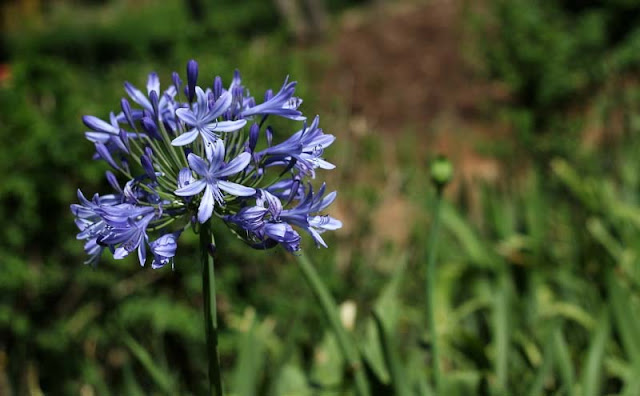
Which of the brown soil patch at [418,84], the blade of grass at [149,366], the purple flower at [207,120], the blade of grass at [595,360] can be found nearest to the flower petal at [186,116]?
the purple flower at [207,120]

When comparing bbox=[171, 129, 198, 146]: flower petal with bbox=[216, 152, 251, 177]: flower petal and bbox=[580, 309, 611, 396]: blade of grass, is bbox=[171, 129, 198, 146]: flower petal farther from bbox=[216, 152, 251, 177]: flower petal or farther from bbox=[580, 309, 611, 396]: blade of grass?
bbox=[580, 309, 611, 396]: blade of grass

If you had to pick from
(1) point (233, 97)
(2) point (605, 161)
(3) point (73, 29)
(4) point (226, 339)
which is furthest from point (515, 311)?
(3) point (73, 29)

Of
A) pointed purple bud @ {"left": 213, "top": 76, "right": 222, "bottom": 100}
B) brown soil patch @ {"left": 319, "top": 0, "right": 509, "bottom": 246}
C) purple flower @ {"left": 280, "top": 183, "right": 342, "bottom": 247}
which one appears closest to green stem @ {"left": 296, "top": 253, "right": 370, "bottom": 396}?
purple flower @ {"left": 280, "top": 183, "right": 342, "bottom": 247}

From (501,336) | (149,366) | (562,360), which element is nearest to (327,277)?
(501,336)

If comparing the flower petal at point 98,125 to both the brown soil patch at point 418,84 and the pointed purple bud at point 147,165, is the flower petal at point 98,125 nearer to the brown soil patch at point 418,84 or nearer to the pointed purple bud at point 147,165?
the pointed purple bud at point 147,165

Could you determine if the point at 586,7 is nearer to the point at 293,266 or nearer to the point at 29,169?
the point at 293,266

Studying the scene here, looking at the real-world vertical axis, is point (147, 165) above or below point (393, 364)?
above

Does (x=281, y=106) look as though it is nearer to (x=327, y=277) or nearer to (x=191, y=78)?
(x=191, y=78)
